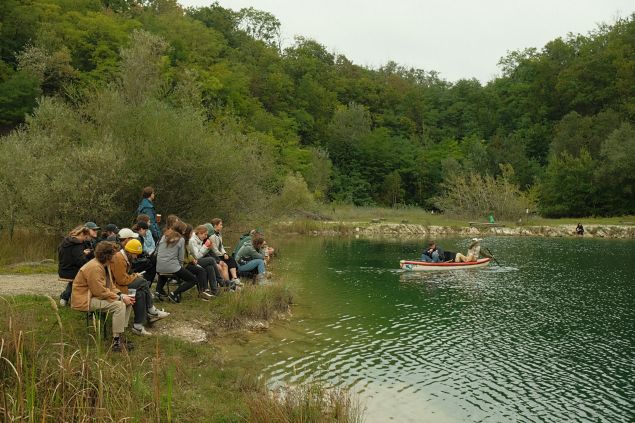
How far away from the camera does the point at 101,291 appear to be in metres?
8.34

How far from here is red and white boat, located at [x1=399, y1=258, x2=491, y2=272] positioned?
2420 cm

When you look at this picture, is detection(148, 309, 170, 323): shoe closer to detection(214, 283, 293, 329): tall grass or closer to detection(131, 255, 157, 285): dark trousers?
detection(131, 255, 157, 285): dark trousers

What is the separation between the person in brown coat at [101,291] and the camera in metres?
8.29

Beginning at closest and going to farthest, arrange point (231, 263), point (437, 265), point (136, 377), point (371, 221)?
1. point (136, 377)
2. point (231, 263)
3. point (437, 265)
4. point (371, 221)

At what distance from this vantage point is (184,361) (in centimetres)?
916

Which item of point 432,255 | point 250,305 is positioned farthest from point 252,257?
point 432,255

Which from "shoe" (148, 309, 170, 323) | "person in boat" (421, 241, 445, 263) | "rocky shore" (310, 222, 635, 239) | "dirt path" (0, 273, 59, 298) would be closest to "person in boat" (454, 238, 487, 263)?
"person in boat" (421, 241, 445, 263)

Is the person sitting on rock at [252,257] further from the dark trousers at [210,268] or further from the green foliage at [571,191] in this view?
the green foliage at [571,191]

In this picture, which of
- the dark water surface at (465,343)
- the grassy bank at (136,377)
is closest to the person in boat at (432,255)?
the dark water surface at (465,343)

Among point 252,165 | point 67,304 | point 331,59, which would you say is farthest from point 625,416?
point 331,59

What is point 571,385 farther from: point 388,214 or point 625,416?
point 388,214

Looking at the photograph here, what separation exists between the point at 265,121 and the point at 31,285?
6214 cm

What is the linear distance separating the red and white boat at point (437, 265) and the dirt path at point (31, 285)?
1473cm

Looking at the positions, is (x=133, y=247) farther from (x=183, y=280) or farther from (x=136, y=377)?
(x=136, y=377)
